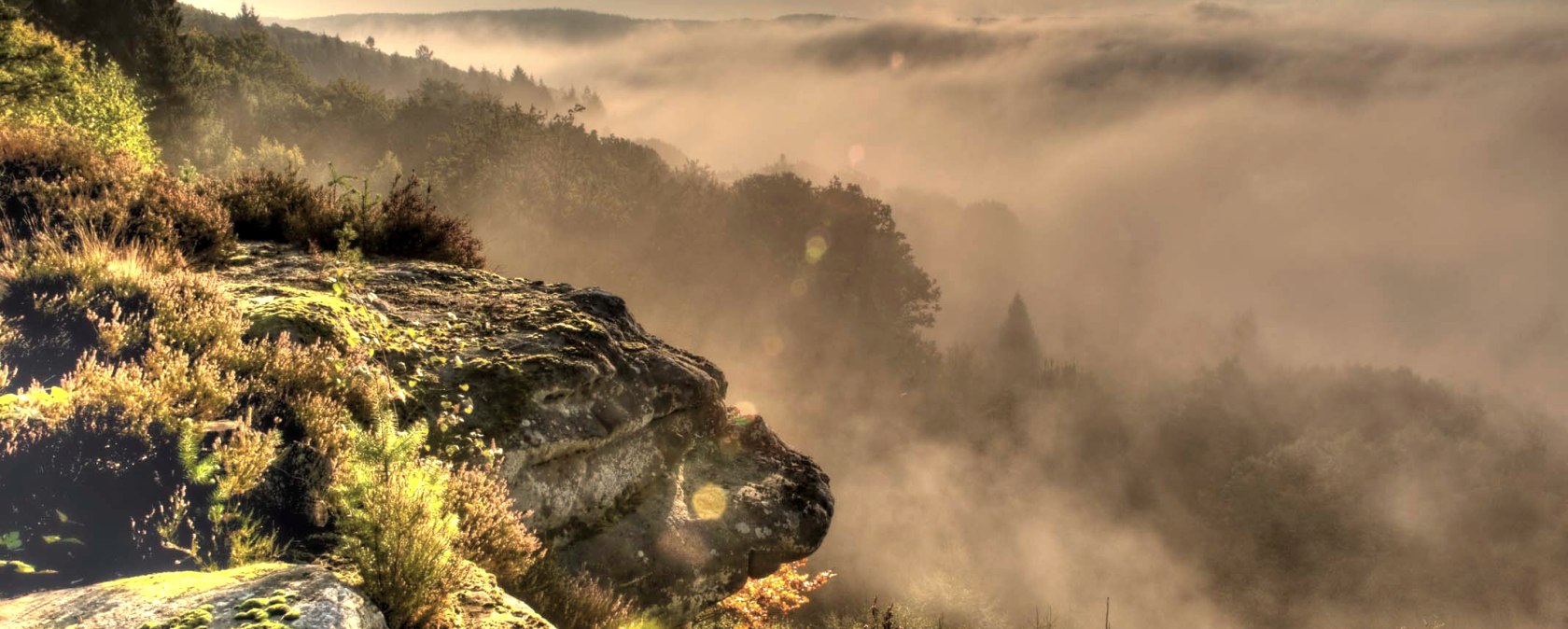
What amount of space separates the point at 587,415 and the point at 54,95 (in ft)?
49.2

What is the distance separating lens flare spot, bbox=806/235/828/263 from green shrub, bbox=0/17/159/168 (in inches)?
1732

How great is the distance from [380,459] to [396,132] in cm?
7119

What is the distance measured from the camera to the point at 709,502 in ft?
28.9

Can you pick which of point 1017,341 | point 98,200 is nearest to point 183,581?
point 98,200

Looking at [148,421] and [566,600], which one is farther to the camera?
[566,600]

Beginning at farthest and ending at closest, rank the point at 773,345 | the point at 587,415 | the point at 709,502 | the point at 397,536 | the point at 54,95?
the point at 773,345 < the point at 54,95 < the point at 709,502 < the point at 587,415 < the point at 397,536

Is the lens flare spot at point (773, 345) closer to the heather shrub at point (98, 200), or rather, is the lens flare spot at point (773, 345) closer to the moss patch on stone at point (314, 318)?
the heather shrub at point (98, 200)

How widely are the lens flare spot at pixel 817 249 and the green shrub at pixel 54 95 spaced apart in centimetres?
4400

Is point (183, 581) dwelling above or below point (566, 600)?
above

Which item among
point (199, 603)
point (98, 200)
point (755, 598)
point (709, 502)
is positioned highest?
point (98, 200)

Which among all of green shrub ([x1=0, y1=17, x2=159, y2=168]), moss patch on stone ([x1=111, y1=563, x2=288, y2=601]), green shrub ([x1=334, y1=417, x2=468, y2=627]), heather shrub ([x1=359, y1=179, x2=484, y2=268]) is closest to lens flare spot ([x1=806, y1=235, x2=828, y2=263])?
green shrub ([x1=0, y1=17, x2=159, y2=168])

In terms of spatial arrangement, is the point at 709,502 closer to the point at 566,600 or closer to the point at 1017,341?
the point at 566,600

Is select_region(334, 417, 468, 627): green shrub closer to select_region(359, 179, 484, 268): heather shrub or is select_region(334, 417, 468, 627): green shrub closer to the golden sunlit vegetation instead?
the golden sunlit vegetation

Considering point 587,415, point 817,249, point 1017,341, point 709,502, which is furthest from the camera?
point 1017,341
